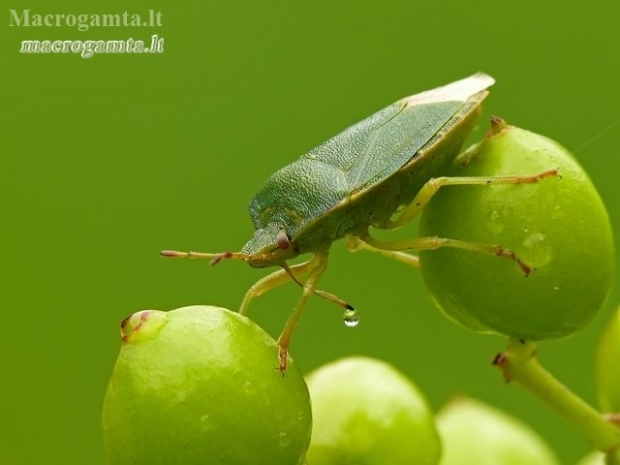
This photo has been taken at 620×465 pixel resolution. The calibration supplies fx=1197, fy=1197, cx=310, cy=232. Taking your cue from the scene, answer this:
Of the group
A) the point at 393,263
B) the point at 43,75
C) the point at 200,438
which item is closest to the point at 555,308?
the point at 200,438

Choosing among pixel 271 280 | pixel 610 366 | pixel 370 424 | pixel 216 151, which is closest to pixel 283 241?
pixel 271 280

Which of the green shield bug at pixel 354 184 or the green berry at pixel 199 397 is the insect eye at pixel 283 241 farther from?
the green berry at pixel 199 397

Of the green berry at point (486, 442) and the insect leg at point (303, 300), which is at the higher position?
the insect leg at point (303, 300)

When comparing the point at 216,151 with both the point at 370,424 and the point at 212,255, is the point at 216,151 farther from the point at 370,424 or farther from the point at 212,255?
the point at 370,424

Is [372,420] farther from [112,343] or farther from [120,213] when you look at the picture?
[120,213]

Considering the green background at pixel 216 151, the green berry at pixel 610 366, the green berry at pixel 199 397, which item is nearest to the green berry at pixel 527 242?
the green berry at pixel 610 366

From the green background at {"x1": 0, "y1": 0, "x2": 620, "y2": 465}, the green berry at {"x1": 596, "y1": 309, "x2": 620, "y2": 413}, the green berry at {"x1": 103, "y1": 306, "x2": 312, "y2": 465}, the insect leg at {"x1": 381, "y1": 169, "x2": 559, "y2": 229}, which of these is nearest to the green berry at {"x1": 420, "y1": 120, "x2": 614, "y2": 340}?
the insect leg at {"x1": 381, "y1": 169, "x2": 559, "y2": 229}
